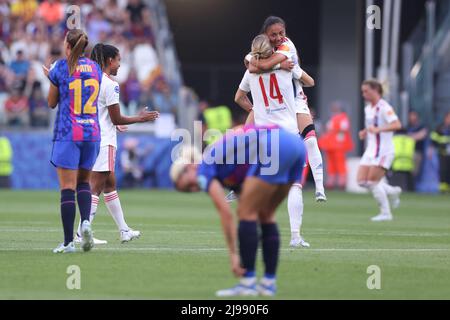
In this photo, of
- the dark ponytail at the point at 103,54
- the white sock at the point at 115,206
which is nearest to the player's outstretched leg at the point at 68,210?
Answer: the white sock at the point at 115,206

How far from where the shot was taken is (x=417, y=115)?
3234 centimetres

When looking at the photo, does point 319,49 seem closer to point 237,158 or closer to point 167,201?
point 167,201

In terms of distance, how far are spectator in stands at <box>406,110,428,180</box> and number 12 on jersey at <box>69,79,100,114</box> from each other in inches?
778

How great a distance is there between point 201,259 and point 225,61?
98.1 feet

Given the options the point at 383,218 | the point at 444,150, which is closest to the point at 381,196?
the point at 383,218

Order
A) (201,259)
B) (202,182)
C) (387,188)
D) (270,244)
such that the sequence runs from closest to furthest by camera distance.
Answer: (202,182) → (270,244) → (201,259) → (387,188)

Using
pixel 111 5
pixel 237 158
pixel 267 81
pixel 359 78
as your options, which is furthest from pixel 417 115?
pixel 237 158

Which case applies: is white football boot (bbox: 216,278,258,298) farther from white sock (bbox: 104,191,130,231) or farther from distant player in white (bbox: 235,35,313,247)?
white sock (bbox: 104,191,130,231)

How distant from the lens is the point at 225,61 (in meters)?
40.8

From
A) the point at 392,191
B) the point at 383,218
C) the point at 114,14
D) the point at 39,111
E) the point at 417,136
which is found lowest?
the point at 383,218

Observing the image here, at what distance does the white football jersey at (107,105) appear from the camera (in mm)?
12523

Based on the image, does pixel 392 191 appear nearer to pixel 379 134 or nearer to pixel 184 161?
pixel 379 134

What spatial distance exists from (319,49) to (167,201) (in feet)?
56.3

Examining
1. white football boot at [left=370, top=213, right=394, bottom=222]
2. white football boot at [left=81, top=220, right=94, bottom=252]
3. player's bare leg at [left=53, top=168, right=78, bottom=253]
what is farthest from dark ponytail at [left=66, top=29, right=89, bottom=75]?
white football boot at [left=370, top=213, right=394, bottom=222]
